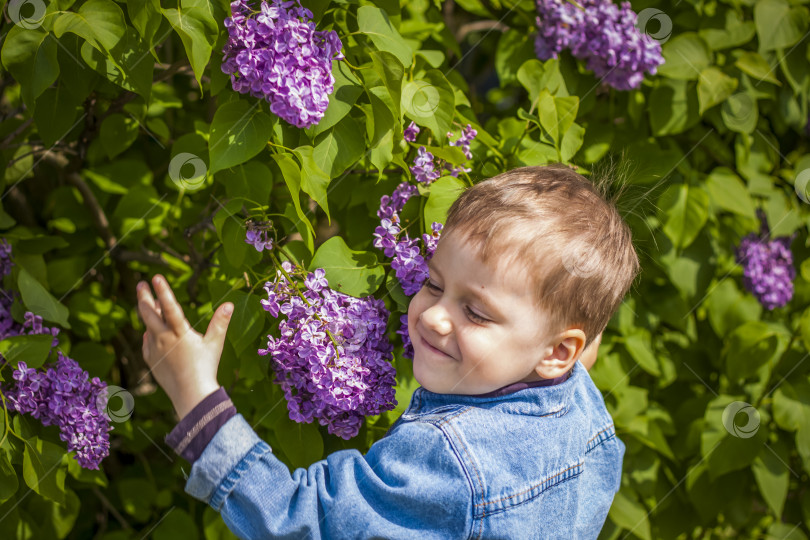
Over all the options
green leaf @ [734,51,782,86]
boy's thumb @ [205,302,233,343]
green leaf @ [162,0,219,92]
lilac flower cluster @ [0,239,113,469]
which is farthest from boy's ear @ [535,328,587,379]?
green leaf @ [734,51,782,86]

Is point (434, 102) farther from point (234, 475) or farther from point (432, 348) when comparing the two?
point (234, 475)

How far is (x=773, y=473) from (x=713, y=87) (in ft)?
3.32

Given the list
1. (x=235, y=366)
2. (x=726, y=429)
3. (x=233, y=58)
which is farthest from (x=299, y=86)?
(x=726, y=429)

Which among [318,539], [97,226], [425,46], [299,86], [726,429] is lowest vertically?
[726,429]

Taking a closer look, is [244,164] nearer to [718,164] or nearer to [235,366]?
[235,366]

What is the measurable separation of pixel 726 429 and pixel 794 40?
1.00 m

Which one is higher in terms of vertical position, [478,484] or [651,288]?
[478,484]

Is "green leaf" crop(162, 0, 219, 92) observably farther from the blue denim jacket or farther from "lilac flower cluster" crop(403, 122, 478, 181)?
the blue denim jacket

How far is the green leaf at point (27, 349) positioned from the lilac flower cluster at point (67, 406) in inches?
0.5

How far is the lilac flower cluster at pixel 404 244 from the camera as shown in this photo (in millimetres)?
1244

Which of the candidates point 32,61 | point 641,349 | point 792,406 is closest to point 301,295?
point 32,61

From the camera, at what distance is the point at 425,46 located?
6.06 feet

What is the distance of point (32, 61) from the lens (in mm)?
1189

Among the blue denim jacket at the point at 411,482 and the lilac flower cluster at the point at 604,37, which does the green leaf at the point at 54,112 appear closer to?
the blue denim jacket at the point at 411,482
